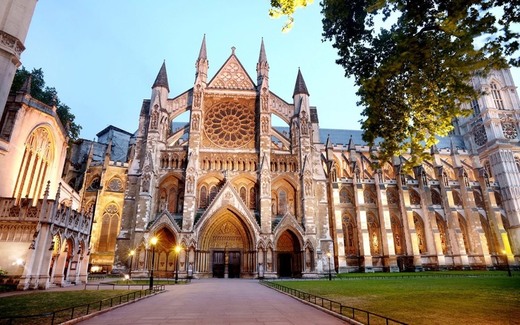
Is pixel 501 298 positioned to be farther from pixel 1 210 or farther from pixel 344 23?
pixel 1 210

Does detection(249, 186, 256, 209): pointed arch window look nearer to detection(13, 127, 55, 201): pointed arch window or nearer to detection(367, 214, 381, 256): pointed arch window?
detection(13, 127, 55, 201): pointed arch window

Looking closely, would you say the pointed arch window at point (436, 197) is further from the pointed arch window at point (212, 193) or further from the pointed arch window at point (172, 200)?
the pointed arch window at point (172, 200)

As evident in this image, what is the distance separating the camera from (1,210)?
14781 mm

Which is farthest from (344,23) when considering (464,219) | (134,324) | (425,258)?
(464,219)

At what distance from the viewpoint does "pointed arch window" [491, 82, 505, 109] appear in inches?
2024

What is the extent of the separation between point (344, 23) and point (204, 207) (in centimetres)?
2266

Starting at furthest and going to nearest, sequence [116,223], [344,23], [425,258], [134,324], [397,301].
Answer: [425,258]
[116,223]
[397,301]
[344,23]
[134,324]

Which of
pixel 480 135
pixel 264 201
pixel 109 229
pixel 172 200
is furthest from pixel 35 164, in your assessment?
pixel 480 135

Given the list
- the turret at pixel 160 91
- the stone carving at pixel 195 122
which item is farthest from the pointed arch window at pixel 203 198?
the turret at pixel 160 91

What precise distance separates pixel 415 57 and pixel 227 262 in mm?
24157

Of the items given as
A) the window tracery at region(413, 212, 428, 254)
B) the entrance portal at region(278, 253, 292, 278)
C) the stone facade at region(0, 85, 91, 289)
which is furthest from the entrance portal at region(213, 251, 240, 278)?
the window tracery at region(413, 212, 428, 254)

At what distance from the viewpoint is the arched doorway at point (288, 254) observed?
27.9m

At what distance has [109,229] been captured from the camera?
32594 mm

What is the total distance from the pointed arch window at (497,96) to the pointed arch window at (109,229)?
6378cm
